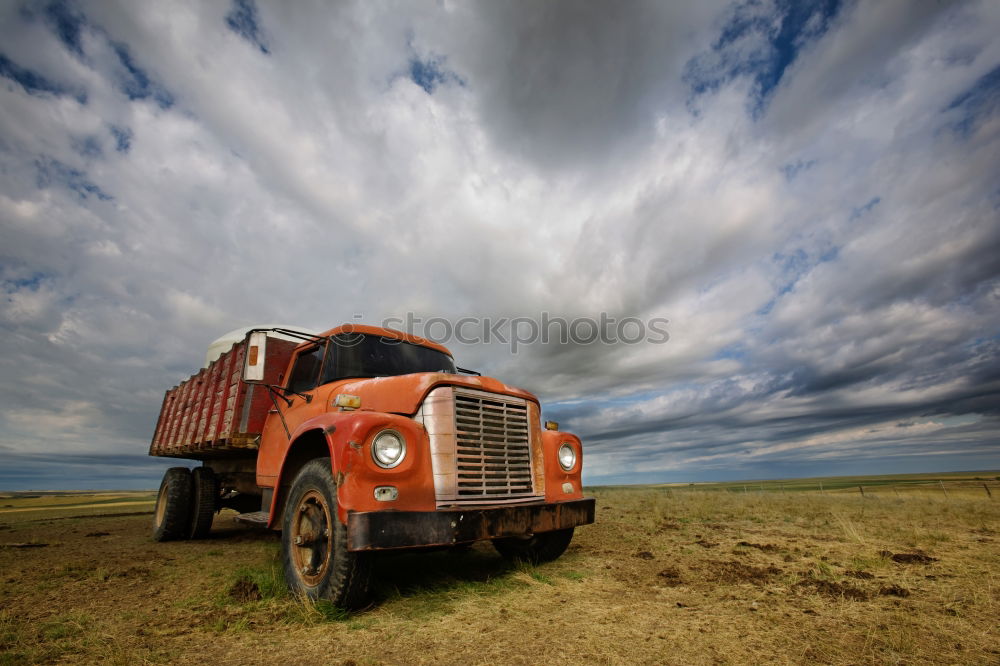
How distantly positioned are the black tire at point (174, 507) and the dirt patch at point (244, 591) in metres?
3.97

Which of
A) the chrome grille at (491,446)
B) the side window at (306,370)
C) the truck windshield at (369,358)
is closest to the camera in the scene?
the chrome grille at (491,446)

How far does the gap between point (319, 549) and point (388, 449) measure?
1.07 metres

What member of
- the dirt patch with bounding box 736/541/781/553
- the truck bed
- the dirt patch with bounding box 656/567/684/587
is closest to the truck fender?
the truck bed

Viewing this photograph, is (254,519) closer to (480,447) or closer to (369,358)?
(369,358)

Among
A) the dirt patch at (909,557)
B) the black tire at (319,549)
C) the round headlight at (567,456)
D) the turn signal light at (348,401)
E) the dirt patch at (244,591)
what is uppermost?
the turn signal light at (348,401)

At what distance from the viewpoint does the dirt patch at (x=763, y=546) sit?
5473mm

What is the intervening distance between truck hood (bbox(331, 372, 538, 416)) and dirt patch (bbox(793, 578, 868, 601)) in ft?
9.58

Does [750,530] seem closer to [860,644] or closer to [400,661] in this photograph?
[860,644]

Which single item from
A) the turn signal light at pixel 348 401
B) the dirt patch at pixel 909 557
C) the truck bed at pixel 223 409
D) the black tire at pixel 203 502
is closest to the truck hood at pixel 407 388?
the turn signal light at pixel 348 401

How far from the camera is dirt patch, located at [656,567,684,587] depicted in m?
4.07

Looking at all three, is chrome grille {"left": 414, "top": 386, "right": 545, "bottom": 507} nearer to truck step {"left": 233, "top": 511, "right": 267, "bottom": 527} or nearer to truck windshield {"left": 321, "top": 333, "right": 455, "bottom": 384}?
truck windshield {"left": 321, "top": 333, "right": 455, "bottom": 384}

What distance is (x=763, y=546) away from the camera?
5.72m

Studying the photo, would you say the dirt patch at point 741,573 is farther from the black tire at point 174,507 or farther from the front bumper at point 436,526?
the black tire at point 174,507

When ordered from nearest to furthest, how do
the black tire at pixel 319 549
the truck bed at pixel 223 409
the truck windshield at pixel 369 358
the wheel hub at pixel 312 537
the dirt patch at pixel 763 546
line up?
the black tire at pixel 319 549
the wheel hub at pixel 312 537
the truck windshield at pixel 369 358
the dirt patch at pixel 763 546
the truck bed at pixel 223 409
